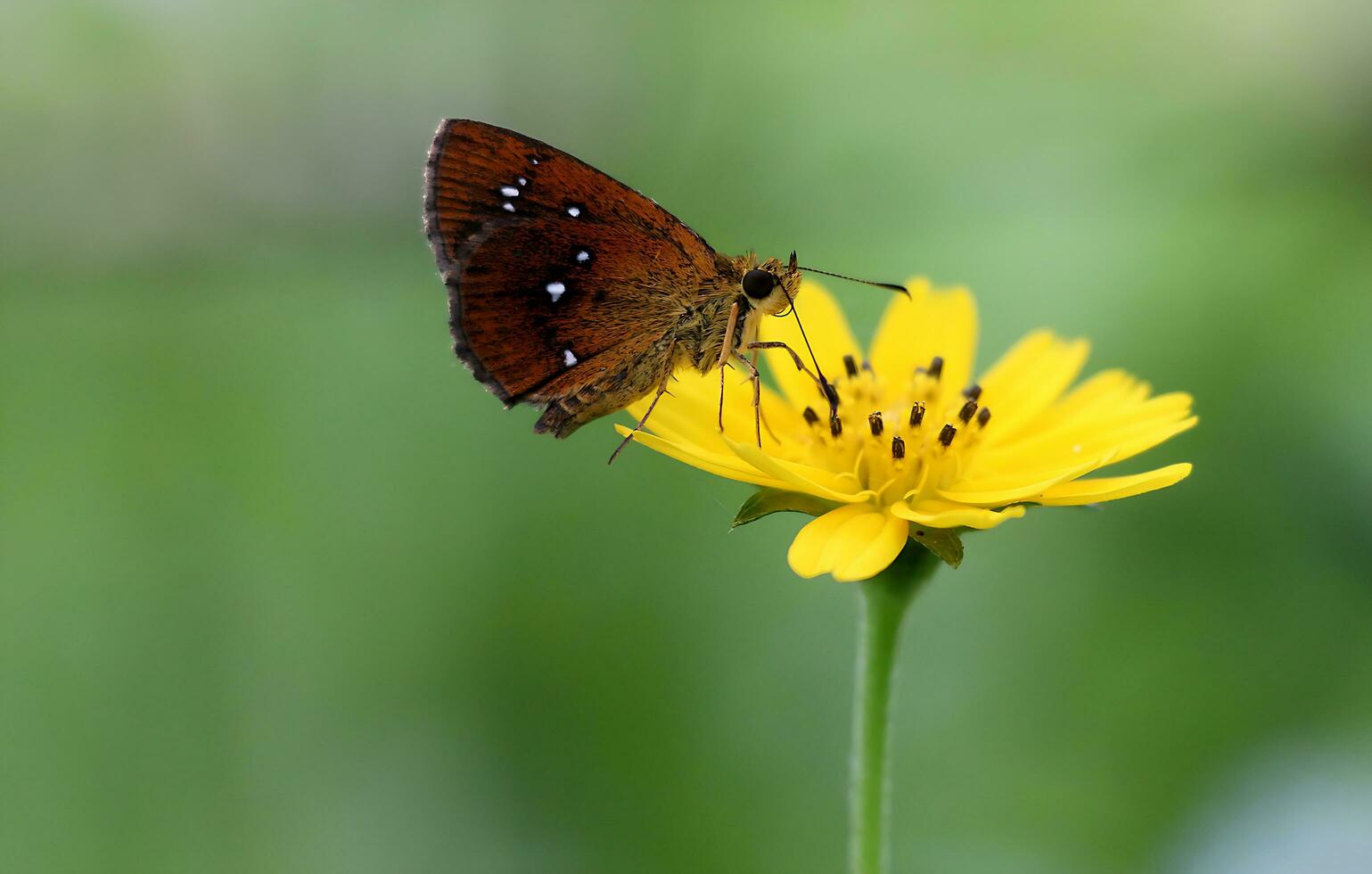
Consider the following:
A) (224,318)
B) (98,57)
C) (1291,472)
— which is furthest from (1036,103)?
(98,57)

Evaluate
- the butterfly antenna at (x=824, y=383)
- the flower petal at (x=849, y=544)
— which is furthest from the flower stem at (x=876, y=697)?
the butterfly antenna at (x=824, y=383)

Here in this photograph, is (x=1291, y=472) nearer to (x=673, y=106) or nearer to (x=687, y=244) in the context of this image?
(x=687, y=244)

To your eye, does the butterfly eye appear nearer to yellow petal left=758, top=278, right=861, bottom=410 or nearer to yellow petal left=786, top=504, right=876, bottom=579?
yellow petal left=758, top=278, right=861, bottom=410

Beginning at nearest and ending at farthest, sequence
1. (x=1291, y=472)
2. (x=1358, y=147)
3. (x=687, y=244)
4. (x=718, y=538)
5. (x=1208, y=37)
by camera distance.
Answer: (x=687, y=244) < (x=1291, y=472) < (x=718, y=538) < (x=1358, y=147) < (x=1208, y=37)

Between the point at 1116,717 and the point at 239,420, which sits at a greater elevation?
the point at 239,420

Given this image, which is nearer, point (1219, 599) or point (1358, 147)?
point (1219, 599)

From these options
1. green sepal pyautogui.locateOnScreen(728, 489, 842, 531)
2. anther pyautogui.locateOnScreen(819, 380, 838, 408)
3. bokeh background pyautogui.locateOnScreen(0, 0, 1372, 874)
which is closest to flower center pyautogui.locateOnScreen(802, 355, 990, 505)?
anther pyautogui.locateOnScreen(819, 380, 838, 408)
